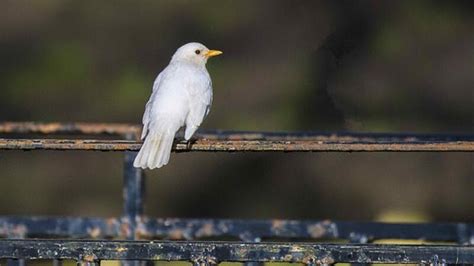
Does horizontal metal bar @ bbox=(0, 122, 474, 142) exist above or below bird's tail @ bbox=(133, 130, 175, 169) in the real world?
above

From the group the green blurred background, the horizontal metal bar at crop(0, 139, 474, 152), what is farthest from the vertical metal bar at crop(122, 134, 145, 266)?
the green blurred background

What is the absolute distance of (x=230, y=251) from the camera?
9.26 ft

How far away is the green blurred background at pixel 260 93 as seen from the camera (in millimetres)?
9242

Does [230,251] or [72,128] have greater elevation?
[72,128]

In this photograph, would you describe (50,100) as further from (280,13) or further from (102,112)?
(280,13)

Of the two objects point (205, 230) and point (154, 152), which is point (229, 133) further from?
point (154, 152)

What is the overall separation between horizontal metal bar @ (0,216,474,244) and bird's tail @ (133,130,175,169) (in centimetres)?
44

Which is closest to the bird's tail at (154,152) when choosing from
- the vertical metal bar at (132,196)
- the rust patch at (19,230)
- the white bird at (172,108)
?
the white bird at (172,108)

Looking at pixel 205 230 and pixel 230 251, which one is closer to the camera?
pixel 230 251

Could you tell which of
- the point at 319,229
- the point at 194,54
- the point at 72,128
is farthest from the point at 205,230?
the point at 194,54

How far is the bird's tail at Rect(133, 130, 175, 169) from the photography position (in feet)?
11.9

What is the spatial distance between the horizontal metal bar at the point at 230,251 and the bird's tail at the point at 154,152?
0.77m

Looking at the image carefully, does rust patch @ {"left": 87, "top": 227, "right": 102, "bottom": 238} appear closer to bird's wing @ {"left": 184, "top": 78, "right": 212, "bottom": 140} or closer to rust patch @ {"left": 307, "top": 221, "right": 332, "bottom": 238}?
bird's wing @ {"left": 184, "top": 78, "right": 212, "bottom": 140}

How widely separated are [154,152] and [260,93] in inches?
242
